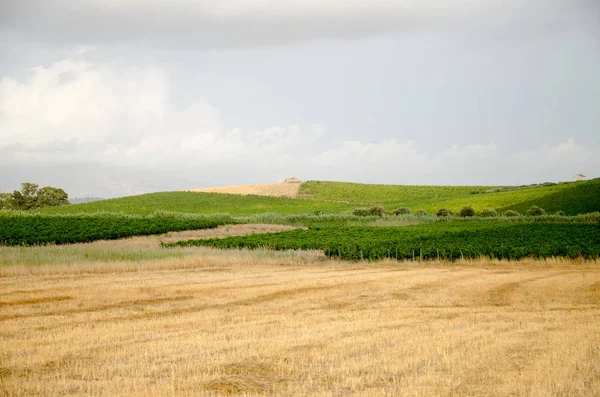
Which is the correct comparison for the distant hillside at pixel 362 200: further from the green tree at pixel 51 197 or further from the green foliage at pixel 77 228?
the green foliage at pixel 77 228

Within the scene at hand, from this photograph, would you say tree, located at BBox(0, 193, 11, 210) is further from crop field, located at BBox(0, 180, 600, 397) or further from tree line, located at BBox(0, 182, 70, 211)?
crop field, located at BBox(0, 180, 600, 397)

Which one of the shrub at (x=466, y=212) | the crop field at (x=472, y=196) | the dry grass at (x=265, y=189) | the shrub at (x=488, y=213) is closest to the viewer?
the shrub at (x=488, y=213)

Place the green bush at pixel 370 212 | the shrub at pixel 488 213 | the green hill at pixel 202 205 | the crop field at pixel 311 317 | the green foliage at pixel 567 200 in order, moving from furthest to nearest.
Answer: the green hill at pixel 202 205
the green bush at pixel 370 212
the green foliage at pixel 567 200
the shrub at pixel 488 213
the crop field at pixel 311 317

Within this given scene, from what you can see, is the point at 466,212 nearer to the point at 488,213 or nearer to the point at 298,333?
the point at 488,213

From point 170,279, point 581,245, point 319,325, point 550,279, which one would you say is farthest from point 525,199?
point 319,325

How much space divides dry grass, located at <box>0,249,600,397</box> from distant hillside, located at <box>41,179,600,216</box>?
172ft

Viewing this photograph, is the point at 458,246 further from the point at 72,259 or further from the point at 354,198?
the point at 354,198

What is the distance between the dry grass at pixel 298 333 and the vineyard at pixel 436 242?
6.21m

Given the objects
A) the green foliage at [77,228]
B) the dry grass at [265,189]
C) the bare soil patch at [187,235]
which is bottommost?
the bare soil patch at [187,235]

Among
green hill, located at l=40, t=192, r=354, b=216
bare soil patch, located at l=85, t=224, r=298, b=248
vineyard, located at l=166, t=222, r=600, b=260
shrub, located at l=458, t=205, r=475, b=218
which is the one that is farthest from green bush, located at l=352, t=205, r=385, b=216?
vineyard, located at l=166, t=222, r=600, b=260

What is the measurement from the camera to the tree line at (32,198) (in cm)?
10975

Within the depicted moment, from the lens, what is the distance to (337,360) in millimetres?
11992

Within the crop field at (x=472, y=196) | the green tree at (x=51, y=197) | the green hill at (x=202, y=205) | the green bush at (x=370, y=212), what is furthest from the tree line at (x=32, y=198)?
the green bush at (x=370, y=212)

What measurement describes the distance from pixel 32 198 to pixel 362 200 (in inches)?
2440
